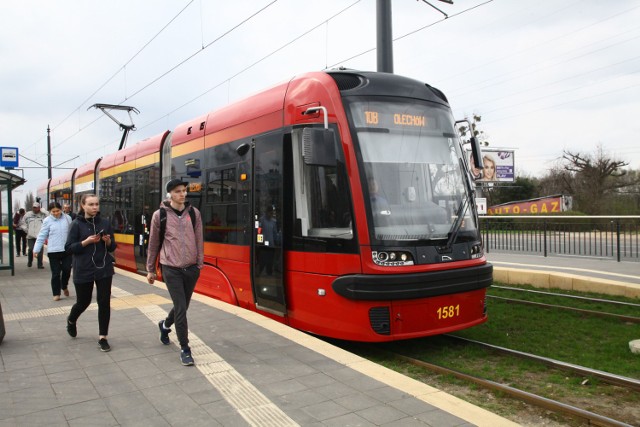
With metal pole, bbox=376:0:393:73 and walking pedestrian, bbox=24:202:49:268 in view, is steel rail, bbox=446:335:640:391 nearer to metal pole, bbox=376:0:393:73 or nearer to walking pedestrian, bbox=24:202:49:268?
metal pole, bbox=376:0:393:73

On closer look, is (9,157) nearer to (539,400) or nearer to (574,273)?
(574,273)

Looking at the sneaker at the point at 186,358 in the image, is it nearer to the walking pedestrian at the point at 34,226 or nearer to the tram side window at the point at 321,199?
the tram side window at the point at 321,199

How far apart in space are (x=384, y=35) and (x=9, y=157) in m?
11.6

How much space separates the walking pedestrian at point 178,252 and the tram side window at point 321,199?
1467mm

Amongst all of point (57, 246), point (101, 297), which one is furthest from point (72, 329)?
point (57, 246)

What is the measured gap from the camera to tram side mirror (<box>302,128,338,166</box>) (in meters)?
5.75

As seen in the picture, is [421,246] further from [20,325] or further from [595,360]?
[20,325]

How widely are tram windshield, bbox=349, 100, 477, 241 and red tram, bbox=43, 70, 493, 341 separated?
0.01 meters

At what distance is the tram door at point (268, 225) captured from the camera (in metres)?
6.55

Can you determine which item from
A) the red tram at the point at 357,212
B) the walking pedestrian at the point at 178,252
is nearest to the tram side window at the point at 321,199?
the red tram at the point at 357,212

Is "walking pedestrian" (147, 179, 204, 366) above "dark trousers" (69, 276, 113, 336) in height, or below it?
above

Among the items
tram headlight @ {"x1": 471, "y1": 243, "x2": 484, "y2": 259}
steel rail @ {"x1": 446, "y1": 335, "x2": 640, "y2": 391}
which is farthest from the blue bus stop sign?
steel rail @ {"x1": 446, "y1": 335, "x2": 640, "y2": 391}

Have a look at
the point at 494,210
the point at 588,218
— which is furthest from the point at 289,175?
the point at 494,210

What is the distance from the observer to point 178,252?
5023 millimetres
